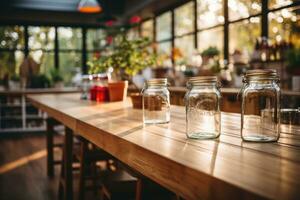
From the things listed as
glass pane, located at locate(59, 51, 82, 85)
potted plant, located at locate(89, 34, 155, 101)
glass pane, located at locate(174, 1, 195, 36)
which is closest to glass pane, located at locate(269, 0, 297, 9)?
glass pane, located at locate(174, 1, 195, 36)

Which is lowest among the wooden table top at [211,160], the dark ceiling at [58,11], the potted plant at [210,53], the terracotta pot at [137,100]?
the wooden table top at [211,160]

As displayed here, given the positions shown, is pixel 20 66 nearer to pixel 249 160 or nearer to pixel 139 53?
pixel 139 53

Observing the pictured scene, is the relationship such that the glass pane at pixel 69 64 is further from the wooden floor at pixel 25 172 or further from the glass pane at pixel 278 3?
the glass pane at pixel 278 3

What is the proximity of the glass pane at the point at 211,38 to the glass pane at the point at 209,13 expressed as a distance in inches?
4.3

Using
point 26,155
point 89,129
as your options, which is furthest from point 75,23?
point 89,129

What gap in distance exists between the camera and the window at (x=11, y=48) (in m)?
9.05

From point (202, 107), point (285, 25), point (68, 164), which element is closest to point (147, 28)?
point (285, 25)

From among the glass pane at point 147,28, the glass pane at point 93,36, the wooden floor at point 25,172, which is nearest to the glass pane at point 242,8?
the glass pane at point 147,28

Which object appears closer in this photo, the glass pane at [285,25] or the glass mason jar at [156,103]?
the glass mason jar at [156,103]

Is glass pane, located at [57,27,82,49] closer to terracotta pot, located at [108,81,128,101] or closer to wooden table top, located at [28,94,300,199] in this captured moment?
terracotta pot, located at [108,81,128,101]

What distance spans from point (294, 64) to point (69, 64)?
667 cm

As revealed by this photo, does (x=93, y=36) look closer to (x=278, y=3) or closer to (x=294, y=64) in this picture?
(x=278, y=3)

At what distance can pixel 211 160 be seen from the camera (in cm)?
87

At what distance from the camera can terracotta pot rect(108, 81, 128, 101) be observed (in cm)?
293
